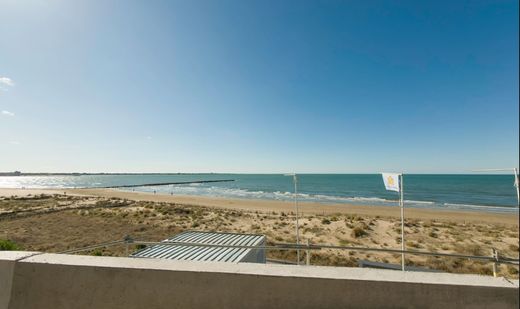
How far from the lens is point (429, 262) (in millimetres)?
10312

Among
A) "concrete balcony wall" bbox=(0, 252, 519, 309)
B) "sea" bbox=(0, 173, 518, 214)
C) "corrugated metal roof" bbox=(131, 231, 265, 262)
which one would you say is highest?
"concrete balcony wall" bbox=(0, 252, 519, 309)

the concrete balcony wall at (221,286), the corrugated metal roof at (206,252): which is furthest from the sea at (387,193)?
the corrugated metal roof at (206,252)

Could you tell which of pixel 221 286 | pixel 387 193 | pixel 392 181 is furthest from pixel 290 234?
pixel 387 193

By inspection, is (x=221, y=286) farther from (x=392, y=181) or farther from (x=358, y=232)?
(x=358, y=232)

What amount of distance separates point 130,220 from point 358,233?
17.0 m

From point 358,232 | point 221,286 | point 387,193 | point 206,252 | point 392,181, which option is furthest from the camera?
point 387,193

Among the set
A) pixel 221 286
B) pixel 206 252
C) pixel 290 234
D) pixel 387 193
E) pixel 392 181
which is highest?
pixel 392 181

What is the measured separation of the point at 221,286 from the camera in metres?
1.99

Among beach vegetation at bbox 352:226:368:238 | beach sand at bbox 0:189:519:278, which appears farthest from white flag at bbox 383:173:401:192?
beach vegetation at bbox 352:226:368:238

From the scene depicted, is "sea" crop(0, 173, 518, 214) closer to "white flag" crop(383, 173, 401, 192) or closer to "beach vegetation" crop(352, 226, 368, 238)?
"white flag" crop(383, 173, 401, 192)

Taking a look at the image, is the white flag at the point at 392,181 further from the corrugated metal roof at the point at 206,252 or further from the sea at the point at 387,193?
the corrugated metal roof at the point at 206,252

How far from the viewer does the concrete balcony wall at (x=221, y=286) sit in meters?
1.82

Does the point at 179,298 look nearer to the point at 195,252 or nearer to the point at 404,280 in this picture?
the point at 404,280

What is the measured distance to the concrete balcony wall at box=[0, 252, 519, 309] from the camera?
182cm
